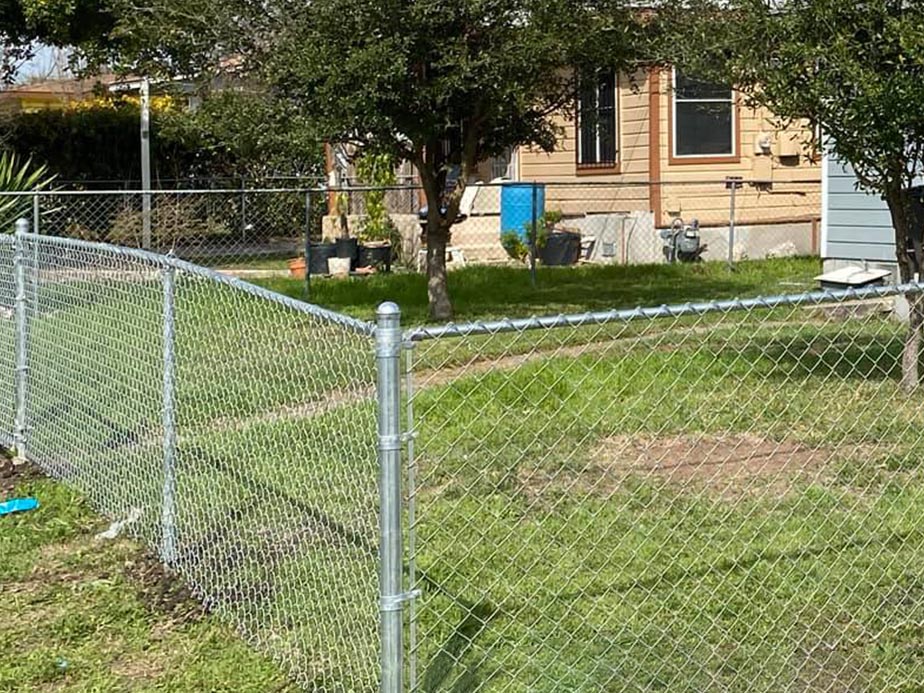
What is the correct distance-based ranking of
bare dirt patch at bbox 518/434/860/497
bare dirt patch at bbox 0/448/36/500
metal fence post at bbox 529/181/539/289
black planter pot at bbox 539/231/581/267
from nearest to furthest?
bare dirt patch at bbox 518/434/860/497 < bare dirt patch at bbox 0/448/36/500 < metal fence post at bbox 529/181/539/289 < black planter pot at bbox 539/231/581/267

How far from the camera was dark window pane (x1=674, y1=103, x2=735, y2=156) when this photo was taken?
691 inches

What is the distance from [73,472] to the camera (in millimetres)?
6676

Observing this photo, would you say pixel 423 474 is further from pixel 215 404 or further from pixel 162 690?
pixel 162 690

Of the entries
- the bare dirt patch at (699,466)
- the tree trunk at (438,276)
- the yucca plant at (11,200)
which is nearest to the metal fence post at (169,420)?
the bare dirt patch at (699,466)

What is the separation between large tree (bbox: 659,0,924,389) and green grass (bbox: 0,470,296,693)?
14.9 feet

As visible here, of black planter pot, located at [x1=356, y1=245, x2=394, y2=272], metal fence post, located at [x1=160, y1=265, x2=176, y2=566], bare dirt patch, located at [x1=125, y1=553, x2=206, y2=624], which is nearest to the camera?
bare dirt patch, located at [x1=125, y1=553, x2=206, y2=624]

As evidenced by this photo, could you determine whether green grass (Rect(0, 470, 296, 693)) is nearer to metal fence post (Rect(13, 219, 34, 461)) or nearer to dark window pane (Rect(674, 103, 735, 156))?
metal fence post (Rect(13, 219, 34, 461))

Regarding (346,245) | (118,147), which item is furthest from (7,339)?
(118,147)

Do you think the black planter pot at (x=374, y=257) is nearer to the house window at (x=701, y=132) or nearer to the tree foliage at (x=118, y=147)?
the tree foliage at (x=118, y=147)

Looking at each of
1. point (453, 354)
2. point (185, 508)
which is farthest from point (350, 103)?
point (185, 508)

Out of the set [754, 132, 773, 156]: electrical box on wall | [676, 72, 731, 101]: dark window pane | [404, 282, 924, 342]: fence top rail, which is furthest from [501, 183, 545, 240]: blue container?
[404, 282, 924, 342]: fence top rail

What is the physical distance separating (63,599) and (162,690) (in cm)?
106

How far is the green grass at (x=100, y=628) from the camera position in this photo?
14.2 feet

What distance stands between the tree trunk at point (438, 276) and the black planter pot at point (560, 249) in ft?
18.4
